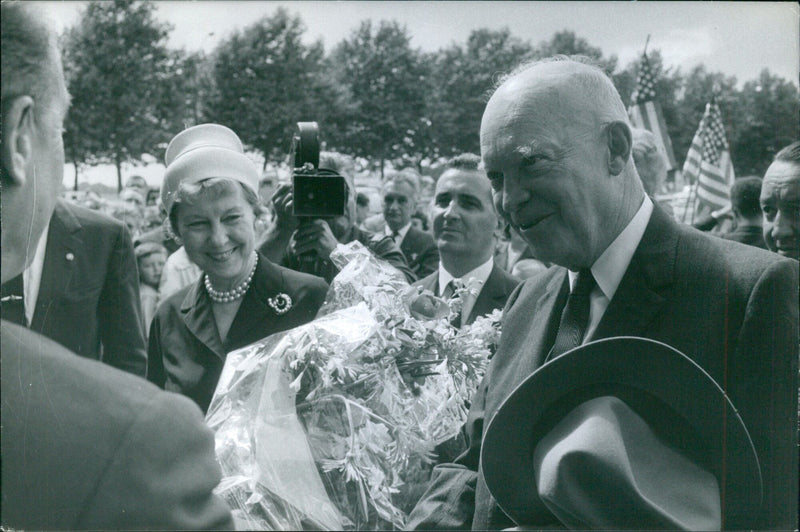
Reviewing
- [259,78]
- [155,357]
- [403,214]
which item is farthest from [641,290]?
[403,214]

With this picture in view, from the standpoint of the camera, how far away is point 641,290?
1869 millimetres

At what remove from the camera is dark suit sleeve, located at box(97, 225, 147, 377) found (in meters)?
3.25

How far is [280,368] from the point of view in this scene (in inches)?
72.8

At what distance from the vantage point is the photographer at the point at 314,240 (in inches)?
126

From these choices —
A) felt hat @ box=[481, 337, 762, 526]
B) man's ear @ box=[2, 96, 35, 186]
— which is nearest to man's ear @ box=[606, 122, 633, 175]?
felt hat @ box=[481, 337, 762, 526]

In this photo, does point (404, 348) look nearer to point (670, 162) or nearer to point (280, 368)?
point (280, 368)

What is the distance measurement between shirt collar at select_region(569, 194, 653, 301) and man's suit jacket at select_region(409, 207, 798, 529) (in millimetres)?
30

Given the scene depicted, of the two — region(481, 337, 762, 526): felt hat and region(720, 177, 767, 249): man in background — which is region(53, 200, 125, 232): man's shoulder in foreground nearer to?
region(481, 337, 762, 526): felt hat

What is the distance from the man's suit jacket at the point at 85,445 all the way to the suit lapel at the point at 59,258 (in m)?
1.62

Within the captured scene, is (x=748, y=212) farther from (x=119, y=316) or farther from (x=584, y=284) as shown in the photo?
(x=119, y=316)

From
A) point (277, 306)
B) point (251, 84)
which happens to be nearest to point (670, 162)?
point (251, 84)

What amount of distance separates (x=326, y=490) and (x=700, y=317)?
98 cm

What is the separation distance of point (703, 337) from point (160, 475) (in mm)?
1257

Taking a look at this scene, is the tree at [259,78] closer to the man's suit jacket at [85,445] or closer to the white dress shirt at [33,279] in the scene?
the white dress shirt at [33,279]
